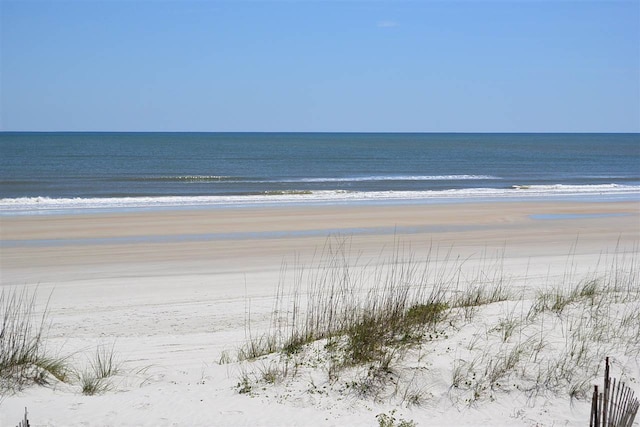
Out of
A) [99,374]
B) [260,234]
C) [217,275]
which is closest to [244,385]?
[99,374]

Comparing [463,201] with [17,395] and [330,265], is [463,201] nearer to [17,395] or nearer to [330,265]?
[330,265]

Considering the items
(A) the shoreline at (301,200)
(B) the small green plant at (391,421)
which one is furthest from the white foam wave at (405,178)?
(B) the small green plant at (391,421)

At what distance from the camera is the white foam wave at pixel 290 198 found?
2556 centimetres

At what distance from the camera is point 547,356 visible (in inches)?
271

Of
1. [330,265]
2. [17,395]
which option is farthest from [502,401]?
[330,265]

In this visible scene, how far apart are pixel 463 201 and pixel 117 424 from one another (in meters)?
24.4

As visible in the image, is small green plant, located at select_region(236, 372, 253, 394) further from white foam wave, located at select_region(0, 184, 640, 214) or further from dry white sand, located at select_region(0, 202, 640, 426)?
white foam wave, located at select_region(0, 184, 640, 214)

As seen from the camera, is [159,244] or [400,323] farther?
[159,244]

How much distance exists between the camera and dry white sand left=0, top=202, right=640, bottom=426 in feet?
19.9

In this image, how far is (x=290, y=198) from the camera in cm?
2931

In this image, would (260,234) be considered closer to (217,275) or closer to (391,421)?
(217,275)

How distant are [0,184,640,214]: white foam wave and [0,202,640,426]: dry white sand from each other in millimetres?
2955

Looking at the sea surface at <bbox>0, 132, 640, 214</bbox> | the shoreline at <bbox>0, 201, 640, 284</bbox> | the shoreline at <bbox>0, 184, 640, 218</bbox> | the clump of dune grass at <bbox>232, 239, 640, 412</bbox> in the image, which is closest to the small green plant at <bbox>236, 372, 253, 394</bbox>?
the clump of dune grass at <bbox>232, 239, 640, 412</bbox>

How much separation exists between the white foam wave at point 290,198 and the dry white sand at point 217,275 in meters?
2.96
